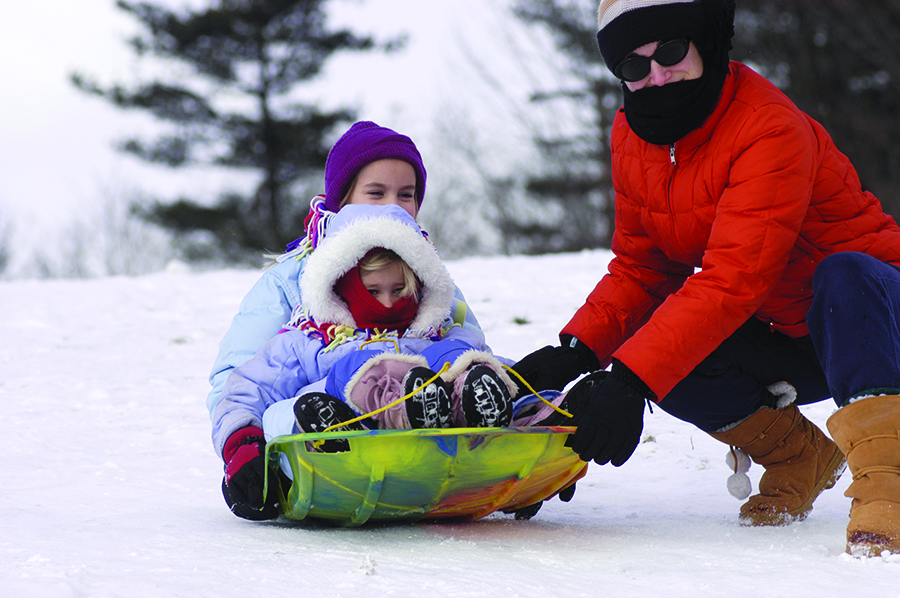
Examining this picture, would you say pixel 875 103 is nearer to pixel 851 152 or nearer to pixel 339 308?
pixel 851 152

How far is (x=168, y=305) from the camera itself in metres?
5.85

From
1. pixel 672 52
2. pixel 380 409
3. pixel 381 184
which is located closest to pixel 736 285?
pixel 672 52

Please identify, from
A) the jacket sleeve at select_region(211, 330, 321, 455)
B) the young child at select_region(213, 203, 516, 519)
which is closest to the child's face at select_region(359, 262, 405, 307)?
the young child at select_region(213, 203, 516, 519)

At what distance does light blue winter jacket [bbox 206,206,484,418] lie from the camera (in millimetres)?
2385

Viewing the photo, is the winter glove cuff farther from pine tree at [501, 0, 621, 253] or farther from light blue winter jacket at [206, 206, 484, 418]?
pine tree at [501, 0, 621, 253]

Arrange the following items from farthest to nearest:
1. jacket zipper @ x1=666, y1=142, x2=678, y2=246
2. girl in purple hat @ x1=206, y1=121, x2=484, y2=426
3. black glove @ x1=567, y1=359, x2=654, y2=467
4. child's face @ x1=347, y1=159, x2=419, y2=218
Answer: child's face @ x1=347, y1=159, x2=419, y2=218 → girl in purple hat @ x1=206, y1=121, x2=484, y2=426 → jacket zipper @ x1=666, y1=142, x2=678, y2=246 → black glove @ x1=567, y1=359, x2=654, y2=467

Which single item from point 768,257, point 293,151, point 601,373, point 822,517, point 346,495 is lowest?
point 822,517

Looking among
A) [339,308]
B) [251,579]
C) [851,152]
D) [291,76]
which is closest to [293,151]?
[291,76]

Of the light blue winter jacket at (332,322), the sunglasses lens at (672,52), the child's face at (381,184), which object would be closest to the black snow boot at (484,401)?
the light blue winter jacket at (332,322)

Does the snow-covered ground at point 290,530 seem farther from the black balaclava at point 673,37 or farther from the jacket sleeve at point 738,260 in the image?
the black balaclava at point 673,37

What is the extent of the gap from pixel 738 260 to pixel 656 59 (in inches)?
19.2

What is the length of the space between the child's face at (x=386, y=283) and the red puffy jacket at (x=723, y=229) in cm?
50

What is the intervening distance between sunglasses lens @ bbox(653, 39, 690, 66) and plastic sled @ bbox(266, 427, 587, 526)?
837mm

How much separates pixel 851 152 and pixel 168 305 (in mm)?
10224
